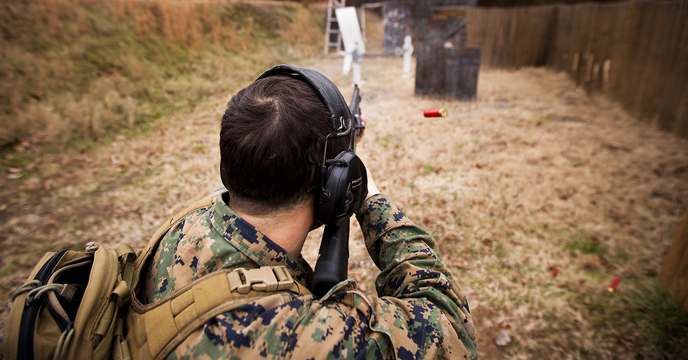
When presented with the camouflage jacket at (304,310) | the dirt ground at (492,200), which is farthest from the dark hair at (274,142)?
the dirt ground at (492,200)

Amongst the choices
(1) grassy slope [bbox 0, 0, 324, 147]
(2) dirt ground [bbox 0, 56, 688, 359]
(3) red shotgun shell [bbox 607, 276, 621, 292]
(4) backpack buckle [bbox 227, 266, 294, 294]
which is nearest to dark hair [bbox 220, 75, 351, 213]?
(4) backpack buckle [bbox 227, 266, 294, 294]

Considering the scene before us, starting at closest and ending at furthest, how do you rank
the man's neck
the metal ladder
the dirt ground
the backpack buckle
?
1. the backpack buckle
2. the man's neck
3. the dirt ground
4. the metal ladder

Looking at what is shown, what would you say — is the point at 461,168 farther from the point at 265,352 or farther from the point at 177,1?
the point at 177,1

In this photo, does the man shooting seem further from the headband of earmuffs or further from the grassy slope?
the grassy slope

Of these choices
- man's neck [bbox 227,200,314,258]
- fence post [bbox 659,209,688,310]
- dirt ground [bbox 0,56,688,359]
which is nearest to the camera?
man's neck [bbox 227,200,314,258]

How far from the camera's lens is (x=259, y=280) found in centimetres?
96

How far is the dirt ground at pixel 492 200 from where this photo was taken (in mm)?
2539

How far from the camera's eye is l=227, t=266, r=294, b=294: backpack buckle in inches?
36.9

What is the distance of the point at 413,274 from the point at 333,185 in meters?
0.48

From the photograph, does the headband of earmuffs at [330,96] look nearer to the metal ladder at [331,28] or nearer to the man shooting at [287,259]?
the man shooting at [287,259]

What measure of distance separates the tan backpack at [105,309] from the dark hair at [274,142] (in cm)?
27

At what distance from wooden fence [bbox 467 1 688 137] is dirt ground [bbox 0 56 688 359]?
2.04ft

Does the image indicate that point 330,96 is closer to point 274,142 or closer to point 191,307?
point 274,142

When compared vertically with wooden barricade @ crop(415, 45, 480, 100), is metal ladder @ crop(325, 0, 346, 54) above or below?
above
